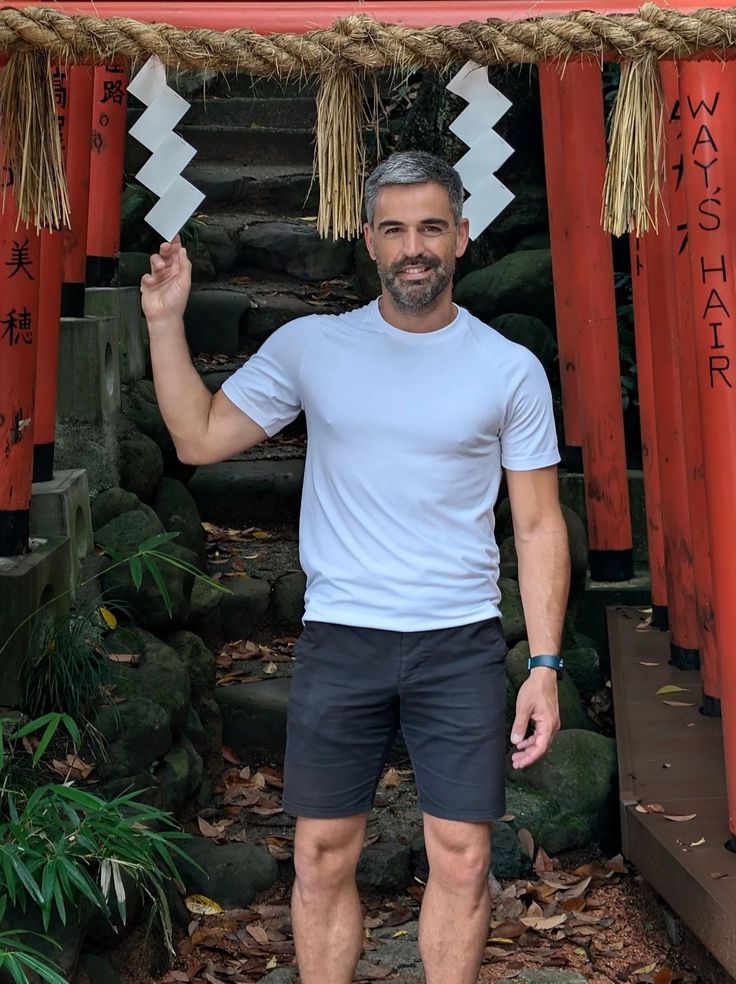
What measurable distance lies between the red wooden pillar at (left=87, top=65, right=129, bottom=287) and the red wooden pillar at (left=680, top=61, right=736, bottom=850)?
12.4 feet

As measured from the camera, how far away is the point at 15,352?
3.99 metres

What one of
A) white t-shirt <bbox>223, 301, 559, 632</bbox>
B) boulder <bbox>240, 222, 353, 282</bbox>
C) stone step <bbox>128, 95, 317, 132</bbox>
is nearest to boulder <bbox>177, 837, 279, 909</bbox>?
white t-shirt <bbox>223, 301, 559, 632</bbox>

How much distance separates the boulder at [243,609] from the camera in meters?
5.94

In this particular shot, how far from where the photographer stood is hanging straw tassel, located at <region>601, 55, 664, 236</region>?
284 cm

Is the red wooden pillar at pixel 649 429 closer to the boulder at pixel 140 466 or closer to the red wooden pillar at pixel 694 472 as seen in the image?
the red wooden pillar at pixel 694 472

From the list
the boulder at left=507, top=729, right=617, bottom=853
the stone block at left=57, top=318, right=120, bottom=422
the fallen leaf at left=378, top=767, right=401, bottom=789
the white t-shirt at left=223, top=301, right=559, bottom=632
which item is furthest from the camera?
the stone block at left=57, top=318, right=120, bottom=422

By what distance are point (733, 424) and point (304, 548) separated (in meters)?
1.21

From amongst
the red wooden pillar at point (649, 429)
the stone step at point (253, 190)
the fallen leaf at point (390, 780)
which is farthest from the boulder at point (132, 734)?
the stone step at point (253, 190)

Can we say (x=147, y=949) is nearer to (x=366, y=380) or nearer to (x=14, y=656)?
(x=14, y=656)

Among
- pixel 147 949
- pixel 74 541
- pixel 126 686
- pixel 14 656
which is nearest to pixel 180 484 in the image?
pixel 74 541

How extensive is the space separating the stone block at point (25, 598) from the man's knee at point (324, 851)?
1.43 m

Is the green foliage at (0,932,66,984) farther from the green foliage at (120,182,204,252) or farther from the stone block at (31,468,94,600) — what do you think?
the green foliage at (120,182,204,252)

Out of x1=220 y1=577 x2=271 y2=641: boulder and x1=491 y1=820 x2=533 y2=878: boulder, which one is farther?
x1=220 y1=577 x2=271 y2=641: boulder

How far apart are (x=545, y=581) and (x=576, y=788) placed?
2021mm
